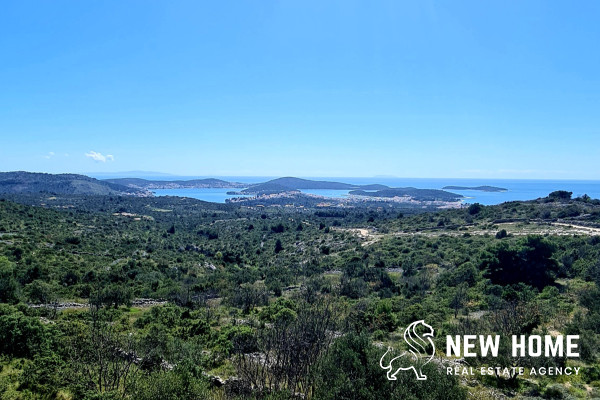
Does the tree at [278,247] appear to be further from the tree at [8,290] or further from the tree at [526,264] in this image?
the tree at [8,290]

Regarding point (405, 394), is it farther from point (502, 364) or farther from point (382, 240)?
point (382, 240)

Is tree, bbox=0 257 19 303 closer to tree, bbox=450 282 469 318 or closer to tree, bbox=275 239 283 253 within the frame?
tree, bbox=450 282 469 318

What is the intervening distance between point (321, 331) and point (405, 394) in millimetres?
4882

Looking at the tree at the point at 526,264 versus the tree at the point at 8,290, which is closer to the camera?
the tree at the point at 8,290

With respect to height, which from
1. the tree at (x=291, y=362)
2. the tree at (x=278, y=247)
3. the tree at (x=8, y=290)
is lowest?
the tree at (x=278, y=247)

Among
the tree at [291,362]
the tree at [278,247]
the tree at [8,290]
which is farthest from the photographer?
the tree at [278,247]

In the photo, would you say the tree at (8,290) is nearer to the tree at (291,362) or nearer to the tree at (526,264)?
the tree at (291,362)

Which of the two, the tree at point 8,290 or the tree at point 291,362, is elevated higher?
the tree at point 291,362

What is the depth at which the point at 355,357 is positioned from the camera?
11781 millimetres

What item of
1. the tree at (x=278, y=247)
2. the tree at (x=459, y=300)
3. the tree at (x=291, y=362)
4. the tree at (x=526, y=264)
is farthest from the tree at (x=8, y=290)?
the tree at (x=278, y=247)

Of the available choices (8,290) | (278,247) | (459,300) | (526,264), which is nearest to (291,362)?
(459,300)

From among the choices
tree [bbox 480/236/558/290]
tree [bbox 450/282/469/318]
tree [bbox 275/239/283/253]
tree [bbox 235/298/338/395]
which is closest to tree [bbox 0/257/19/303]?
tree [bbox 235/298/338/395]

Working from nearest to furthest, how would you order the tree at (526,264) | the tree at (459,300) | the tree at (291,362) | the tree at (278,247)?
1. the tree at (291,362)
2. the tree at (459,300)
3. the tree at (526,264)
4. the tree at (278,247)

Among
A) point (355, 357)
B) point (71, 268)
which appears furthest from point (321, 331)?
point (71, 268)
